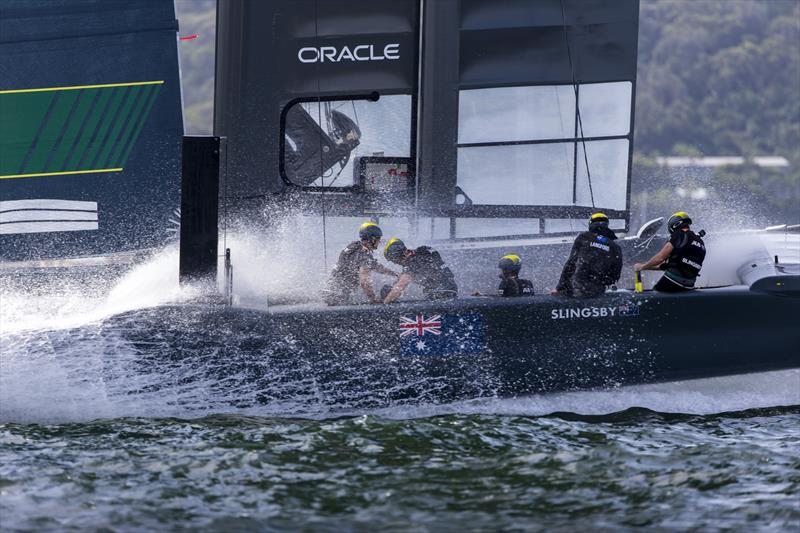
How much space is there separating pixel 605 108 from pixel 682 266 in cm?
183

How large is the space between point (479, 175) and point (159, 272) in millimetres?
2486

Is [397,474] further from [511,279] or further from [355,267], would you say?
[511,279]

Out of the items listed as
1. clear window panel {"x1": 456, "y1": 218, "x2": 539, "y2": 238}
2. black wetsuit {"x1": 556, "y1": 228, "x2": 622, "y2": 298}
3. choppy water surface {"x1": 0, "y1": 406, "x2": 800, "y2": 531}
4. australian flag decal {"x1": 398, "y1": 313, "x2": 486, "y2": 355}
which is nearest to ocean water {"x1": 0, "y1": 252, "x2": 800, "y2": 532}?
choppy water surface {"x1": 0, "y1": 406, "x2": 800, "y2": 531}

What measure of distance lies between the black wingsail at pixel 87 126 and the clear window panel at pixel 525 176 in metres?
2.32

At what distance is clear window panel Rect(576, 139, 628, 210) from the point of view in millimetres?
9180

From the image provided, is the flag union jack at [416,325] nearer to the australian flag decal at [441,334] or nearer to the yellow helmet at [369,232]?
the australian flag decal at [441,334]

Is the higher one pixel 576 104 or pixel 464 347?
pixel 576 104

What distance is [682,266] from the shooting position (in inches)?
306

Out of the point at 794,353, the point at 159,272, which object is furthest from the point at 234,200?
the point at 794,353

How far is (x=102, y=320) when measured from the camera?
7.09 m

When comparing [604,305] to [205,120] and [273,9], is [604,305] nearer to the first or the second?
[273,9]

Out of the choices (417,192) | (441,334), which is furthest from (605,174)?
(441,334)

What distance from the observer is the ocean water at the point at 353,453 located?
16.9 feet

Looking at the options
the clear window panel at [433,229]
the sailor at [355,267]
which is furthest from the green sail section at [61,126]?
the clear window panel at [433,229]
